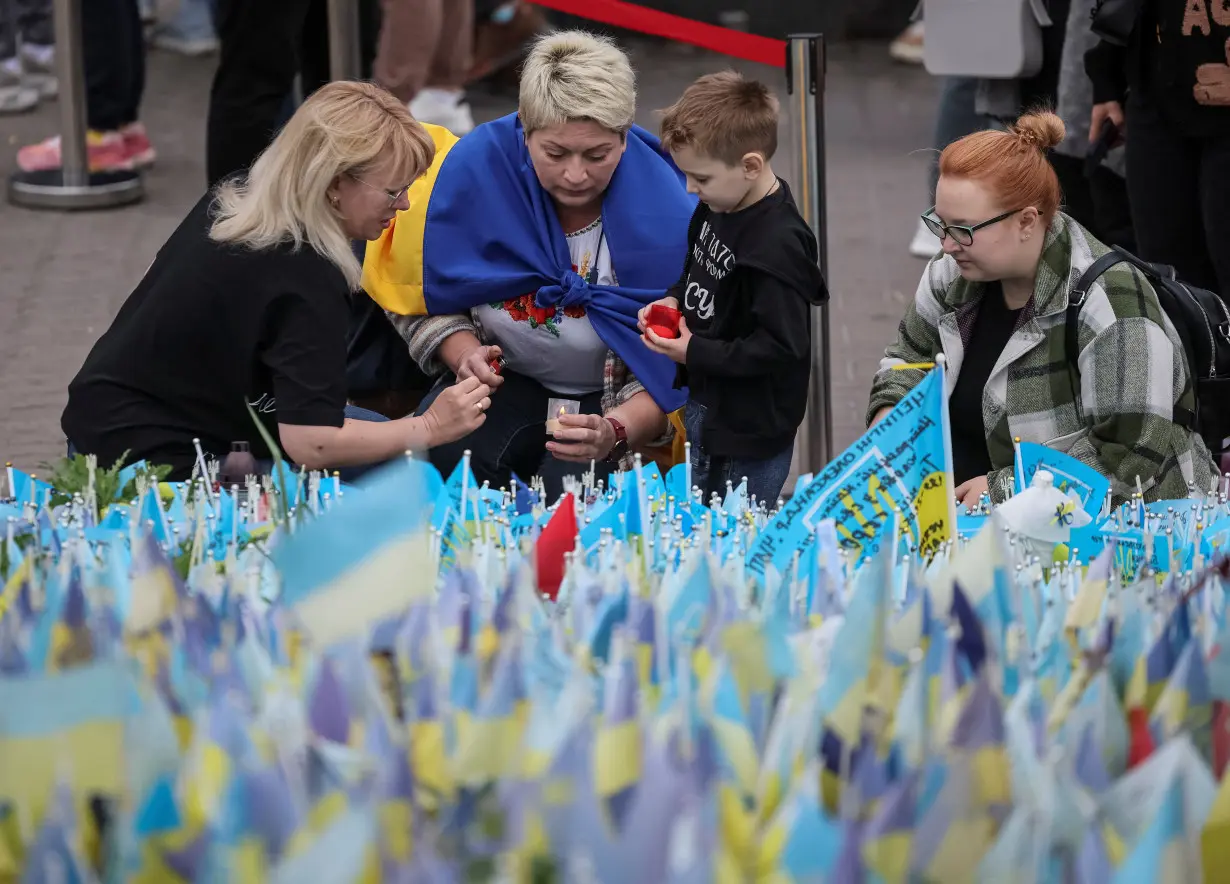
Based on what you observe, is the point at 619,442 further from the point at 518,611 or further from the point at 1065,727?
the point at 1065,727

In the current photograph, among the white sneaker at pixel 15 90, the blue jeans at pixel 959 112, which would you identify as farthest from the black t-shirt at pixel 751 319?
the white sneaker at pixel 15 90

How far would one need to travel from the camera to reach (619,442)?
3.28 meters

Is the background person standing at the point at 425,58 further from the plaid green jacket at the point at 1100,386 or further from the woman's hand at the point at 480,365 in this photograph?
the plaid green jacket at the point at 1100,386

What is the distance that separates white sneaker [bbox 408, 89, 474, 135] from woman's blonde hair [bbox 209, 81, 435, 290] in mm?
4163

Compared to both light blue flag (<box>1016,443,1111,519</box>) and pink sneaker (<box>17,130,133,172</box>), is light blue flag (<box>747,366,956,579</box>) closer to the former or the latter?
light blue flag (<box>1016,443,1111,519</box>)

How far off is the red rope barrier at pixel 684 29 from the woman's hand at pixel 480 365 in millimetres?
799

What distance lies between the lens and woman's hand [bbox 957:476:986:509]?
9.02 feet

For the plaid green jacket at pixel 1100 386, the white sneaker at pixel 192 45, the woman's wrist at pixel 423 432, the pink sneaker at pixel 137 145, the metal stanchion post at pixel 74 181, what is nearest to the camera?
the plaid green jacket at pixel 1100 386

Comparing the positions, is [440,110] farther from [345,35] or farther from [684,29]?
[684,29]

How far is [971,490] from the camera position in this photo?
279 centimetres

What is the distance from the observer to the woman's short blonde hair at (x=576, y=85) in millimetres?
3131

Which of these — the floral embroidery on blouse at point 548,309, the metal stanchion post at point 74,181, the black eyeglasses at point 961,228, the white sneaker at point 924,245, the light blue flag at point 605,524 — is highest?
the black eyeglasses at point 961,228

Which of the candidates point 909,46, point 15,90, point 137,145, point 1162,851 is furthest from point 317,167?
point 909,46

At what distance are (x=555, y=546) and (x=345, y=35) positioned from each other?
10.9ft
